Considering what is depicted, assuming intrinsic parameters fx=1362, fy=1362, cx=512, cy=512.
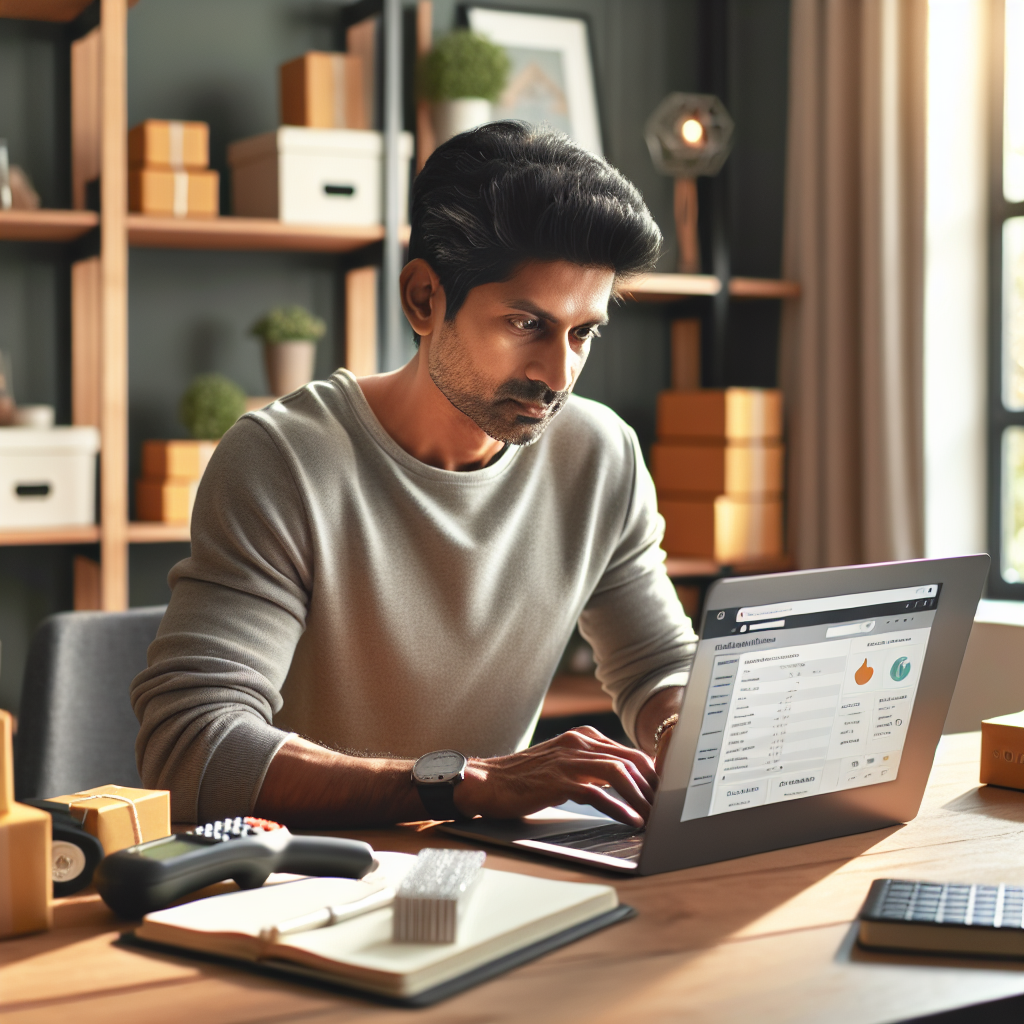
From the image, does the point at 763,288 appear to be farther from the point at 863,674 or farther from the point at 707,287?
the point at 863,674

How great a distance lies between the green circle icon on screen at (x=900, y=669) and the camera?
46.8 inches

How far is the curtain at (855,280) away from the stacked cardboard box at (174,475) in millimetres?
1422

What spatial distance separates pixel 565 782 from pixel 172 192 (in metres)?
1.95

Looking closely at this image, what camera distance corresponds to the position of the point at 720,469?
3193mm

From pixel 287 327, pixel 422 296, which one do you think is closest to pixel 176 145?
pixel 287 327

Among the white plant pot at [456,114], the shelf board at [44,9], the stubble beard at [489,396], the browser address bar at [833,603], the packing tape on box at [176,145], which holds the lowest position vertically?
the browser address bar at [833,603]

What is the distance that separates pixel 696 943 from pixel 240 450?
2.81ft

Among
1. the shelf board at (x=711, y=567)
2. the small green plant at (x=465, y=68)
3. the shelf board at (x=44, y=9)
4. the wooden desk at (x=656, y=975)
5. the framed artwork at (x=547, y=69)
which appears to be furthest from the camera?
the framed artwork at (x=547, y=69)

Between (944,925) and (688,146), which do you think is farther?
(688,146)

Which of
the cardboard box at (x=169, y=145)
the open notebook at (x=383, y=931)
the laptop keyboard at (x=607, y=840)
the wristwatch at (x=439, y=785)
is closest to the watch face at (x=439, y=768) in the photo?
the wristwatch at (x=439, y=785)

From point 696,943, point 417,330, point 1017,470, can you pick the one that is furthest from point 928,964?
point 1017,470

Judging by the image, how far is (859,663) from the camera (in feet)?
3.78

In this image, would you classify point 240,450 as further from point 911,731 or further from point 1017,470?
point 1017,470

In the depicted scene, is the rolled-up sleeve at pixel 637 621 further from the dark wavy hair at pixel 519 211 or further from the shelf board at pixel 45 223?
the shelf board at pixel 45 223
